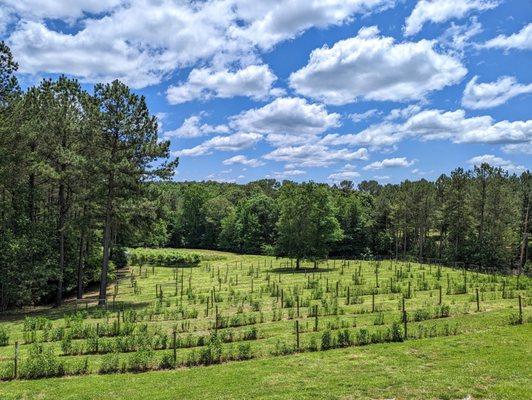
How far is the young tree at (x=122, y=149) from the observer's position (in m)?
30.5

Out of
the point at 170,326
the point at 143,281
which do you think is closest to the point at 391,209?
the point at 143,281

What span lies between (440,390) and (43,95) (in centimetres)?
3434

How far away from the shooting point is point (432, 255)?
257 feet

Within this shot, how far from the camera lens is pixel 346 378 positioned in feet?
41.9

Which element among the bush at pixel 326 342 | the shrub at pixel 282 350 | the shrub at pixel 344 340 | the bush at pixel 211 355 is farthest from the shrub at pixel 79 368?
the shrub at pixel 344 340

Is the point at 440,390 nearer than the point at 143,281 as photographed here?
Yes

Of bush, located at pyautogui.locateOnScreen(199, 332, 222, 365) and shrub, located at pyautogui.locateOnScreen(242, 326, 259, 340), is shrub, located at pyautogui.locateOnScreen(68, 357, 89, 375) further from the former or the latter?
shrub, located at pyautogui.locateOnScreen(242, 326, 259, 340)

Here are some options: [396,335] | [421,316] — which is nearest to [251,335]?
[396,335]

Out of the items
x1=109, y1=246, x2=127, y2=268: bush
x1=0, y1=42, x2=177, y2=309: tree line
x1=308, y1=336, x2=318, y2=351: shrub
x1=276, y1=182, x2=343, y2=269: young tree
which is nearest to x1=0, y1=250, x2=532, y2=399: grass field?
x1=308, y1=336, x2=318, y2=351: shrub

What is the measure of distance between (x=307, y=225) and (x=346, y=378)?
4399 cm

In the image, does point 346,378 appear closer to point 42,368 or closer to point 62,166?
point 42,368

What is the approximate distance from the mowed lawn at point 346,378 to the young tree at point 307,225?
130ft

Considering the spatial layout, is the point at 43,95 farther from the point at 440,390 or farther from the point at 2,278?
the point at 440,390

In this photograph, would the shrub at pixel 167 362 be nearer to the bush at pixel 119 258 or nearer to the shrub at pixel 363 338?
the shrub at pixel 363 338
